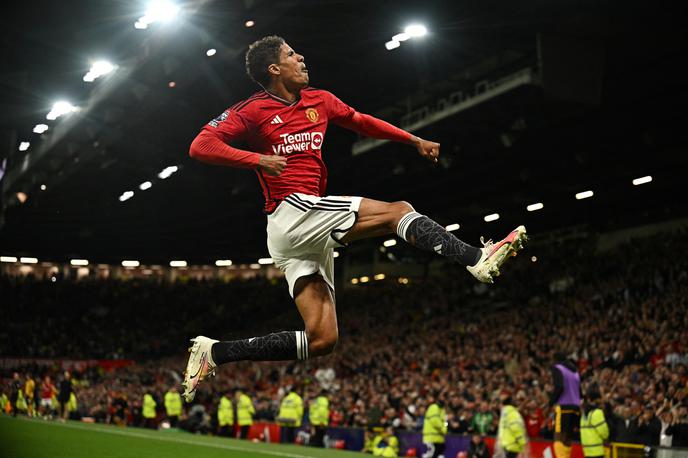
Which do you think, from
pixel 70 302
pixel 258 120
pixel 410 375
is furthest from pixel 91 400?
pixel 258 120

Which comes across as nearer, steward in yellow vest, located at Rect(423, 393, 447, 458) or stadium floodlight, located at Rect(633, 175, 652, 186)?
steward in yellow vest, located at Rect(423, 393, 447, 458)

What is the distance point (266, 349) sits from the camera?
6301 millimetres

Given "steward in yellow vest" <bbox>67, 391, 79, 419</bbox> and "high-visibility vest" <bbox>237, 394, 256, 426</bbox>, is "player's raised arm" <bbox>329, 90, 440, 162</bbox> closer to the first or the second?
"high-visibility vest" <bbox>237, 394, 256, 426</bbox>

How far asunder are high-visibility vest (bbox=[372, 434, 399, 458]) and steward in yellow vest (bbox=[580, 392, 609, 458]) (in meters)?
5.36

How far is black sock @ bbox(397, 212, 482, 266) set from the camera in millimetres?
5375

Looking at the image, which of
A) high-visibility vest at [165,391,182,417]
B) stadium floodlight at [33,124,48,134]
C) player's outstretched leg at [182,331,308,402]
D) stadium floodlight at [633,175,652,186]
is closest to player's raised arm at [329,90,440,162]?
player's outstretched leg at [182,331,308,402]

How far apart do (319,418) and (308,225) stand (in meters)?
18.5

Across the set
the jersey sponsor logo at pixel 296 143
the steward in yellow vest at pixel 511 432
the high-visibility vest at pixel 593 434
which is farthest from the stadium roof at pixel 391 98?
the jersey sponsor logo at pixel 296 143

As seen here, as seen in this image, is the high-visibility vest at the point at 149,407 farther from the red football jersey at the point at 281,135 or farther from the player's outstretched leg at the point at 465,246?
the player's outstretched leg at the point at 465,246

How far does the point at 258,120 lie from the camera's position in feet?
19.9

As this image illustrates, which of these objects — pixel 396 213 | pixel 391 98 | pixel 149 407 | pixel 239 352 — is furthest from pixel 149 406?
pixel 396 213

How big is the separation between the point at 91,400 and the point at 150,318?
17629mm

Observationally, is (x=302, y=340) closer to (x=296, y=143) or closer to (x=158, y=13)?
(x=296, y=143)

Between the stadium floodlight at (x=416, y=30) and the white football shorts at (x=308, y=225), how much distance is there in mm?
13626
